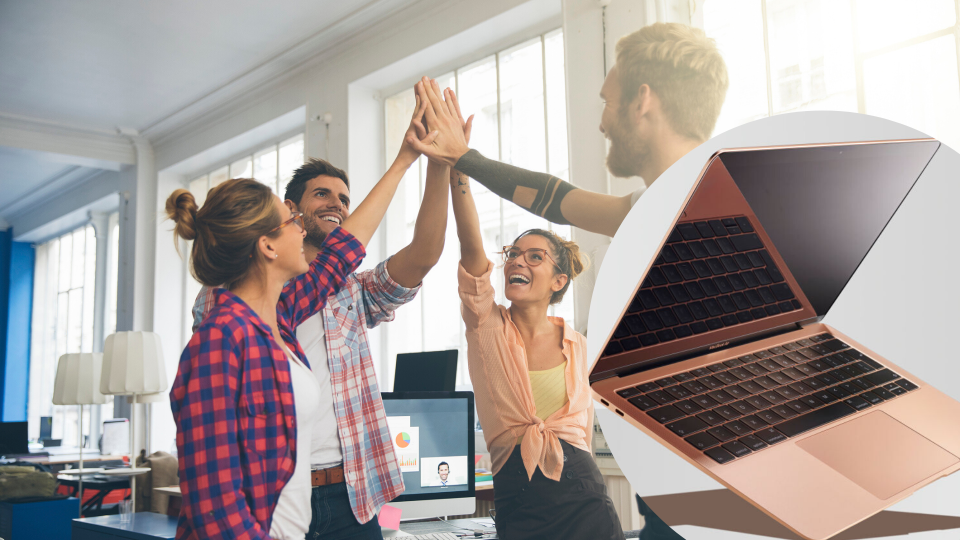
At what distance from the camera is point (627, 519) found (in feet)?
6.96

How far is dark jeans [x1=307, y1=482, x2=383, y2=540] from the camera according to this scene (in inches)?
57.2

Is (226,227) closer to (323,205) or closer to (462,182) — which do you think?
(323,205)

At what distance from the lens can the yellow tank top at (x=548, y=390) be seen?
1.81m

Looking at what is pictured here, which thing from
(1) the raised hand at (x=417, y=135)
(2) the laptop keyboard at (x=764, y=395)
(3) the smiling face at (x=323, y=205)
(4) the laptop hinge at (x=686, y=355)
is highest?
(1) the raised hand at (x=417, y=135)

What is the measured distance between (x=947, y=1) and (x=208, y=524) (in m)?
2.17

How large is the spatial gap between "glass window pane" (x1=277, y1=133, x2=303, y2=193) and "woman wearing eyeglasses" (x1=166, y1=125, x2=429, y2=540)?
7.97 feet

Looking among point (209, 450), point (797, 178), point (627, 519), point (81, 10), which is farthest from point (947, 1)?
point (81, 10)

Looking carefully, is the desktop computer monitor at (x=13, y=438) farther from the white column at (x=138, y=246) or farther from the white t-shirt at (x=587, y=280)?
the white t-shirt at (x=587, y=280)

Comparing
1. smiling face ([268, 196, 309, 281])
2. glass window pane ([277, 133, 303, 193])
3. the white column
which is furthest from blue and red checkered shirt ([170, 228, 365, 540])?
the white column

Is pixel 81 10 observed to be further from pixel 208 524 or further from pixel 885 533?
pixel 885 533

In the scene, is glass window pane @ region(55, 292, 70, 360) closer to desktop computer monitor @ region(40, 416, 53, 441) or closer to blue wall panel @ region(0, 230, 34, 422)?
blue wall panel @ region(0, 230, 34, 422)

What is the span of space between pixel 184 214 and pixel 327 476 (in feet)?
2.07

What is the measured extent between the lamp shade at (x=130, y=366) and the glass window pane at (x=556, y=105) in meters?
2.92

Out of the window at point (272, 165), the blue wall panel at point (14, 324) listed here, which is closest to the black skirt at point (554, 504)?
the window at point (272, 165)
